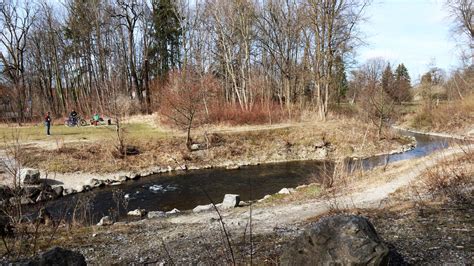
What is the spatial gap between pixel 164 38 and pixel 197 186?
112ft

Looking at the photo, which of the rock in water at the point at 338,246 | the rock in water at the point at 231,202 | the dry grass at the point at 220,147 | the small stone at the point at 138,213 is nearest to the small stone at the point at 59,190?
the dry grass at the point at 220,147

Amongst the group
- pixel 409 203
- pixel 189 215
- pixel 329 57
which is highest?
pixel 329 57

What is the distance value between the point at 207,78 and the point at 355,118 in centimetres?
1428

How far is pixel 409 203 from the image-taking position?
793 centimetres

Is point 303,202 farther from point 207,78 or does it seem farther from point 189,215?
point 207,78

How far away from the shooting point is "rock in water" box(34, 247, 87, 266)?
11.7ft

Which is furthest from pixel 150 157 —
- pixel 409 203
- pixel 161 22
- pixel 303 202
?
pixel 161 22

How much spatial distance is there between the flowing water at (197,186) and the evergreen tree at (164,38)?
26.4 metres

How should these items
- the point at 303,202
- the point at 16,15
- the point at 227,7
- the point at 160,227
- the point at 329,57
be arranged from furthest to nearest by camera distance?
the point at 16,15, the point at 227,7, the point at 329,57, the point at 303,202, the point at 160,227

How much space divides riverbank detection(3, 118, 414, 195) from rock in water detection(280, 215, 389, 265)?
14719 millimetres

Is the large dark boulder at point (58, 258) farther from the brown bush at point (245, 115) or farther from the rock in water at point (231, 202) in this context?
the brown bush at point (245, 115)

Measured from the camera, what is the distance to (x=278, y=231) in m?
7.01

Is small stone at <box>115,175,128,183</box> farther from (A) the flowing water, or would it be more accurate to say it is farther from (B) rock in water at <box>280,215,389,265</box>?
(B) rock in water at <box>280,215,389,265</box>

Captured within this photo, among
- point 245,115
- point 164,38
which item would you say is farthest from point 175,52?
point 245,115
